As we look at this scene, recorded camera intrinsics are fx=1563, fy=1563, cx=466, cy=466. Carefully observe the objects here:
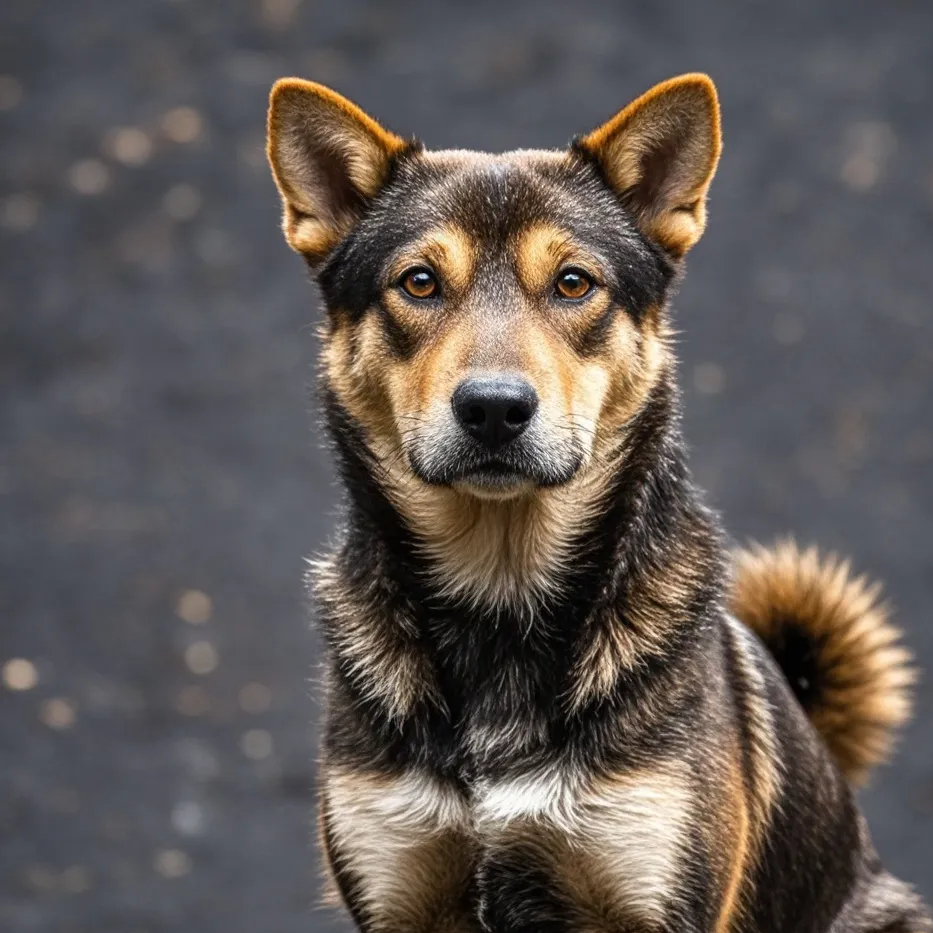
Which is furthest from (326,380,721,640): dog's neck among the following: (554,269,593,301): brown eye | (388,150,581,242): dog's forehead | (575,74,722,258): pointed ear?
(388,150,581,242): dog's forehead

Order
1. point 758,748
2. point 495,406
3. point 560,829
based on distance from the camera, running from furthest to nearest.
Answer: point 758,748
point 560,829
point 495,406

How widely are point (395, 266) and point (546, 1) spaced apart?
6.69 meters

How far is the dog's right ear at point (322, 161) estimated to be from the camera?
156 inches

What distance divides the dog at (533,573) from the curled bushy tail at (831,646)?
497mm

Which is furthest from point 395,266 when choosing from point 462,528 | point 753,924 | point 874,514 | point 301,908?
point 874,514

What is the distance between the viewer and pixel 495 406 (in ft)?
11.4

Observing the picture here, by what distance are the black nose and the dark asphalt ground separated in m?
Result: 4.66

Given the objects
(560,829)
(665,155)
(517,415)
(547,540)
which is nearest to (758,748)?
(560,829)

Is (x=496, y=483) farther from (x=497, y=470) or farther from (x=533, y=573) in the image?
(x=533, y=573)

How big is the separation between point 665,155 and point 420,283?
74cm

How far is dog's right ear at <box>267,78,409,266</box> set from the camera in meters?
3.95

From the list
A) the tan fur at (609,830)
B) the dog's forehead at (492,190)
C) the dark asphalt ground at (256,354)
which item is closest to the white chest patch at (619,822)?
the tan fur at (609,830)

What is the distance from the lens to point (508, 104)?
32.4 feet

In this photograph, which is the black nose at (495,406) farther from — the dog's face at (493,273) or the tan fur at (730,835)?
the tan fur at (730,835)
